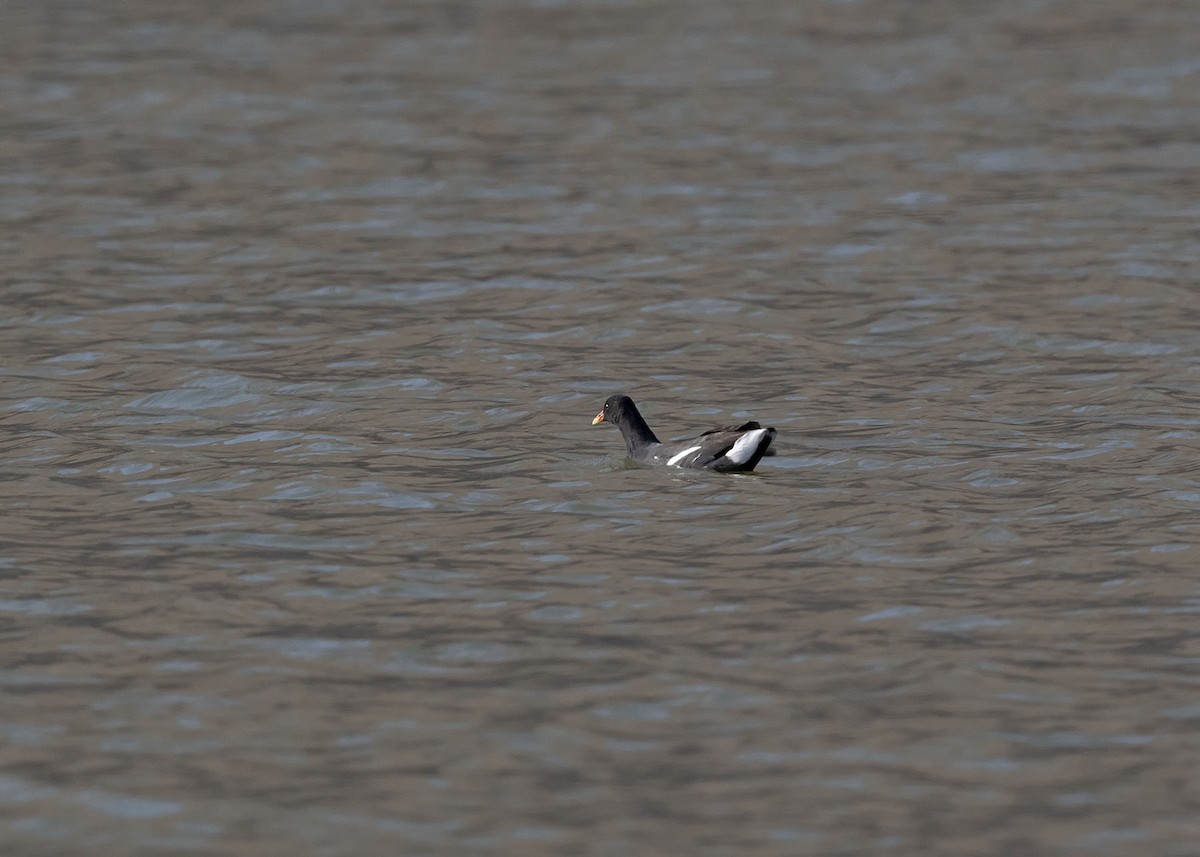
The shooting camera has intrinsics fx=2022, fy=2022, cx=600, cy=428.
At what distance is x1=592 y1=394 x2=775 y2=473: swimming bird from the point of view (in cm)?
1402

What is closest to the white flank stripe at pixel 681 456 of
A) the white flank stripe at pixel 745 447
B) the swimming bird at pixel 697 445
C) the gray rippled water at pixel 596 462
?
the swimming bird at pixel 697 445

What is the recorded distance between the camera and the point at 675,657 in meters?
10.9

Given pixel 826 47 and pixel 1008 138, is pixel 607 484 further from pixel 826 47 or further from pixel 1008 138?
pixel 826 47

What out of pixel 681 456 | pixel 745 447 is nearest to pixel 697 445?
pixel 681 456

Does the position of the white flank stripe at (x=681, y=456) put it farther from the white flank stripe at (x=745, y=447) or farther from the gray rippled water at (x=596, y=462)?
the white flank stripe at (x=745, y=447)

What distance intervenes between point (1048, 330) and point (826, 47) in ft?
51.6

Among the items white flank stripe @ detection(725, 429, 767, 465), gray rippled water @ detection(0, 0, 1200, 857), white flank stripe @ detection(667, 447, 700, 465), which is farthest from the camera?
white flank stripe @ detection(667, 447, 700, 465)

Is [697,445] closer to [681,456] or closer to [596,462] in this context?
[681,456]

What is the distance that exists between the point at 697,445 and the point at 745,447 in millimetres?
581

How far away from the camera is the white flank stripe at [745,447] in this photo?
13.9 meters

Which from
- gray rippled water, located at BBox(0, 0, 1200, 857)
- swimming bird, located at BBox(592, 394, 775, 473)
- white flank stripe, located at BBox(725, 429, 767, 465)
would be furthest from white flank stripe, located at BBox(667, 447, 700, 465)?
white flank stripe, located at BBox(725, 429, 767, 465)

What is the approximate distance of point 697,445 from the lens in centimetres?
1451

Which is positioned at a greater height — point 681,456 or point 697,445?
point 697,445

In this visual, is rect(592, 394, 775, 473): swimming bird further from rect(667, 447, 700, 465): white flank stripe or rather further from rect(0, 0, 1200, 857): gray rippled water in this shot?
rect(0, 0, 1200, 857): gray rippled water
